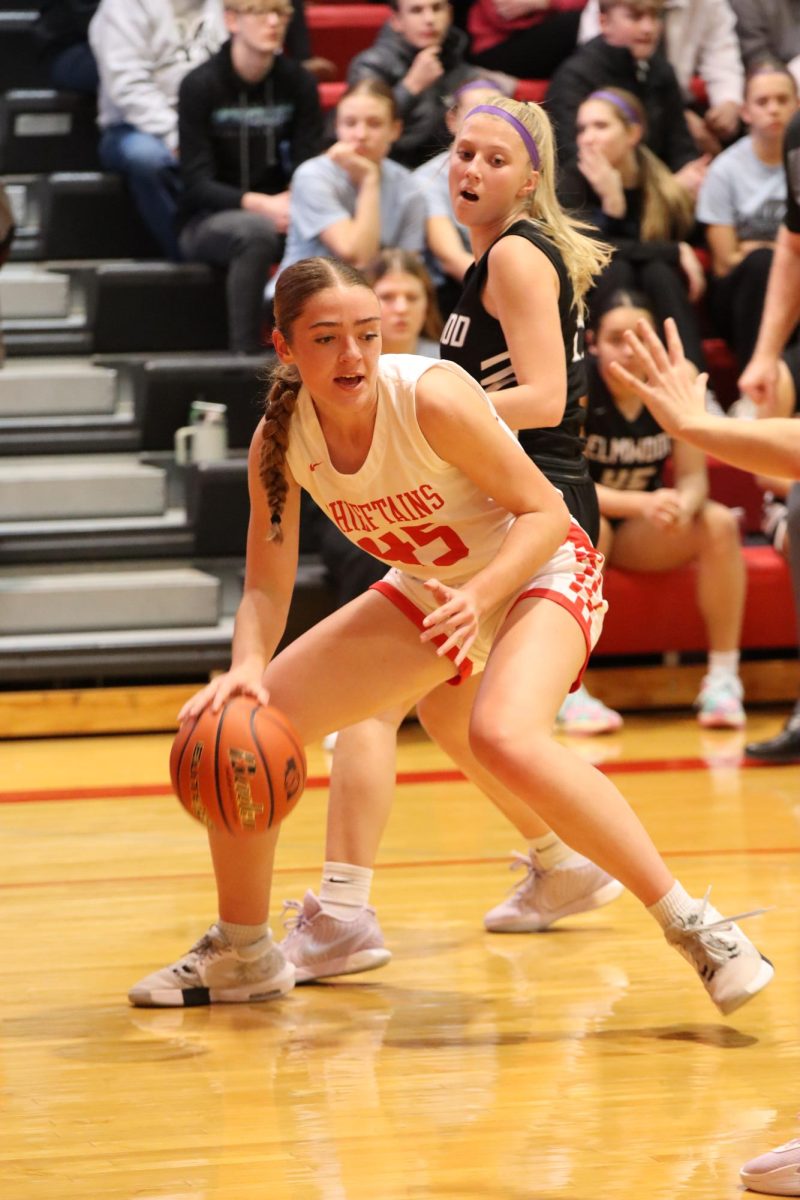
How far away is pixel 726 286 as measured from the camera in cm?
717

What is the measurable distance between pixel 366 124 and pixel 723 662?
2.42 metres

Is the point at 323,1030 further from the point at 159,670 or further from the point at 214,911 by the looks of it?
the point at 159,670

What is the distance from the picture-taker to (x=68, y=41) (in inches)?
313

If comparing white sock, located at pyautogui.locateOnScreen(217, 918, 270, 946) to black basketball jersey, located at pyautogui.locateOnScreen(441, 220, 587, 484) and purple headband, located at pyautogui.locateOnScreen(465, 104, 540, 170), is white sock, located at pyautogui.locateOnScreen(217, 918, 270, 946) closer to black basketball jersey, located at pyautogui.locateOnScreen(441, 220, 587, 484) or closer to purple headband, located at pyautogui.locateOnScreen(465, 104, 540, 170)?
black basketball jersey, located at pyautogui.locateOnScreen(441, 220, 587, 484)

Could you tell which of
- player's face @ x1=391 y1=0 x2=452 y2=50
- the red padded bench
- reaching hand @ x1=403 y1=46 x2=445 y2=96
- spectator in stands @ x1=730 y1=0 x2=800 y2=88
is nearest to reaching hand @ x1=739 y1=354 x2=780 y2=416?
the red padded bench

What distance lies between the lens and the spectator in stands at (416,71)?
725 centimetres

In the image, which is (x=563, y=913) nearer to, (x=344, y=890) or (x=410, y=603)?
(x=344, y=890)

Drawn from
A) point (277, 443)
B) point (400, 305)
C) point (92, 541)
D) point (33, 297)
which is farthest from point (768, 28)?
point (277, 443)

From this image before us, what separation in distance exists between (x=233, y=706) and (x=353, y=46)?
6.32 meters

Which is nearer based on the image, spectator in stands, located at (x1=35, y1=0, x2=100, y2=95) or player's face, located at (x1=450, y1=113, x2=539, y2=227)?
player's face, located at (x1=450, y1=113, x2=539, y2=227)

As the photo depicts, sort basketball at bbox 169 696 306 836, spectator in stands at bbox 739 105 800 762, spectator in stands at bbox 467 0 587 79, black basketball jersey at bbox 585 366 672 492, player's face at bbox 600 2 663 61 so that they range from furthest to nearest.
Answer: spectator in stands at bbox 467 0 587 79 < player's face at bbox 600 2 663 61 < black basketball jersey at bbox 585 366 672 492 < spectator in stands at bbox 739 105 800 762 < basketball at bbox 169 696 306 836

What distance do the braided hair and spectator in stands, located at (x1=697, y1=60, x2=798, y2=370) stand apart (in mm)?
4308

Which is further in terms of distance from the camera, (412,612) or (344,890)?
(344,890)

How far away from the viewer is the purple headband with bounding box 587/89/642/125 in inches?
263
